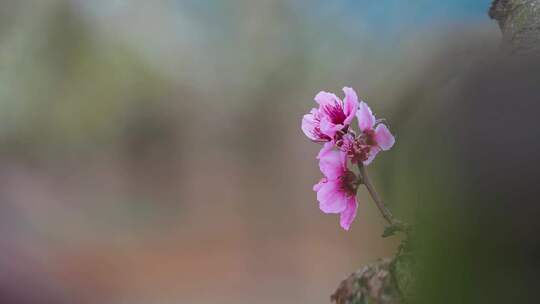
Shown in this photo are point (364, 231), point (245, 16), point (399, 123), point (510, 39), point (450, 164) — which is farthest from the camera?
point (245, 16)

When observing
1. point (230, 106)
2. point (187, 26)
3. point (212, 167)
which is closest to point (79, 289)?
point (212, 167)

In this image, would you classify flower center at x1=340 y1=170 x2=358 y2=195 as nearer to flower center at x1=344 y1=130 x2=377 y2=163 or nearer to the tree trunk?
flower center at x1=344 y1=130 x2=377 y2=163

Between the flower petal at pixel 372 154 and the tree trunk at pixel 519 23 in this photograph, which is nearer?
the tree trunk at pixel 519 23

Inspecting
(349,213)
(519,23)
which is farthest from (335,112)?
(519,23)

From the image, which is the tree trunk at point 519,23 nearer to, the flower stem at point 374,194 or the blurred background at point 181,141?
the blurred background at point 181,141

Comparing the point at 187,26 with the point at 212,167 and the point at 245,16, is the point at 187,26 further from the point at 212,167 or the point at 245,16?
the point at 212,167

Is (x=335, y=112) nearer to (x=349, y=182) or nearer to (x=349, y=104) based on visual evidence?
(x=349, y=104)

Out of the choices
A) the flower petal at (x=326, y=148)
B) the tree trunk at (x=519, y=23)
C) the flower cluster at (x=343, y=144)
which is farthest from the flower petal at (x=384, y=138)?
the tree trunk at (x=519, y=23)

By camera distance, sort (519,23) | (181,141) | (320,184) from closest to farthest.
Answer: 1. (519,23)
2. (320,184)
3. (181,141)
